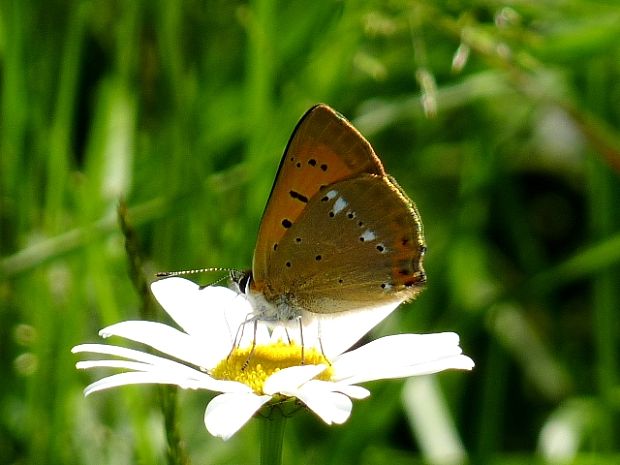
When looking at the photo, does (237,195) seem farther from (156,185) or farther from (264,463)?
(264,463)

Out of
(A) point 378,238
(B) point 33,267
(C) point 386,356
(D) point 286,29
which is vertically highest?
(D) point 286,29

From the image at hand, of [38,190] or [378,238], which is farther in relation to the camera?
[38,190]

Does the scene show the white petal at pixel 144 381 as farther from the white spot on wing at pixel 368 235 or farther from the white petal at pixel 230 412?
the white spot on wing at pixel 368 235

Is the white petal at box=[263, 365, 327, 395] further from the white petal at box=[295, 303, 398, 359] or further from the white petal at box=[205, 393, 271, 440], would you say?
the white petal at box=[295, 303, 398, 359]

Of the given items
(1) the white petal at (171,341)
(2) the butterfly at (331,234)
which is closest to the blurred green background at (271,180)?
(1) the white petal at (171,341)

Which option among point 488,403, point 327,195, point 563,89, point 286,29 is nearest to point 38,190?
point 286,29

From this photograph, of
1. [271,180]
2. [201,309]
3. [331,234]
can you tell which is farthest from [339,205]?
[271,180]

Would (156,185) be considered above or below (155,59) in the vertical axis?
below

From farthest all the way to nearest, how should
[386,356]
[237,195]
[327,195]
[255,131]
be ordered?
[237,195] → [255,131] → [327,195] → [386,356]
